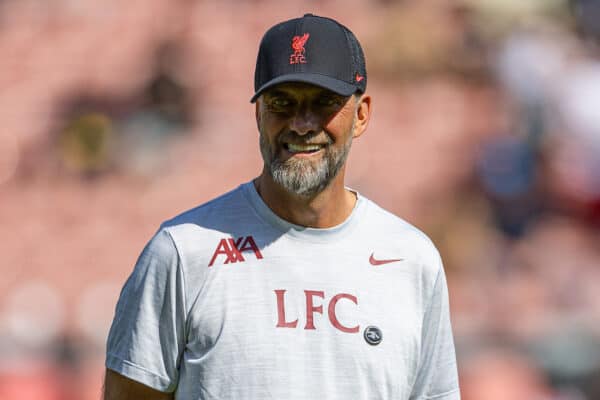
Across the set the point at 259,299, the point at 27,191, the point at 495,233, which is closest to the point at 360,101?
the point at 259,299

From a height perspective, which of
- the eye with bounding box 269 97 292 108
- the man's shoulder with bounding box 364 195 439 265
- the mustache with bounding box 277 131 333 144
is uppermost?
the eye with bounding box 269 97 292 108

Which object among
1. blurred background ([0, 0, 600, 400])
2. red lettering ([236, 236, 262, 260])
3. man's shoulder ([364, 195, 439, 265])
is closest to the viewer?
red lettering ([236, 236, 262, 260])

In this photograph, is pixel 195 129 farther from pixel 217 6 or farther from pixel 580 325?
pixel 580 325

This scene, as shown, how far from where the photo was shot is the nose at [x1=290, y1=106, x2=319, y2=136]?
2068mm

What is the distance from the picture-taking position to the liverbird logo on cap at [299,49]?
6.89 ft

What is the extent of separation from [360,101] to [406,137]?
10.5ft

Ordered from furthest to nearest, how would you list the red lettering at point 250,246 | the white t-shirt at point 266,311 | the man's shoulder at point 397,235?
the man's shoulder at point 397,235
the red lettering at point 250,246
the white t-shirt at point 266,311

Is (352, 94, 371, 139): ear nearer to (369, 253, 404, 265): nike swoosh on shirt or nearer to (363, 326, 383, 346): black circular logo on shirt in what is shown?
(369, 253, 404, 265): nike swoosh on shirt

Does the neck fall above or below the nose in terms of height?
below

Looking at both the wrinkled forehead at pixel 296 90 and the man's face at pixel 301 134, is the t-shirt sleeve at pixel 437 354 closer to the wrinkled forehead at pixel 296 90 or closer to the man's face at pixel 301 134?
the man's face at pixel 301 134

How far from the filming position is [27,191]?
17.3ft

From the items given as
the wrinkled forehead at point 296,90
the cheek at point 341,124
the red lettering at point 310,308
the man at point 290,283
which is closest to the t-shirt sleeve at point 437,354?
the man at point 290,283

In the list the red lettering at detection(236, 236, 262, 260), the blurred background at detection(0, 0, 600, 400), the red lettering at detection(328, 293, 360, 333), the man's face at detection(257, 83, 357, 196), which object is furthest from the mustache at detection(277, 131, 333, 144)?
the blurred background at detection(0, 0, 600, 400)

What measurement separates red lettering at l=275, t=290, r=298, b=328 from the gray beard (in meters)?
0.21
